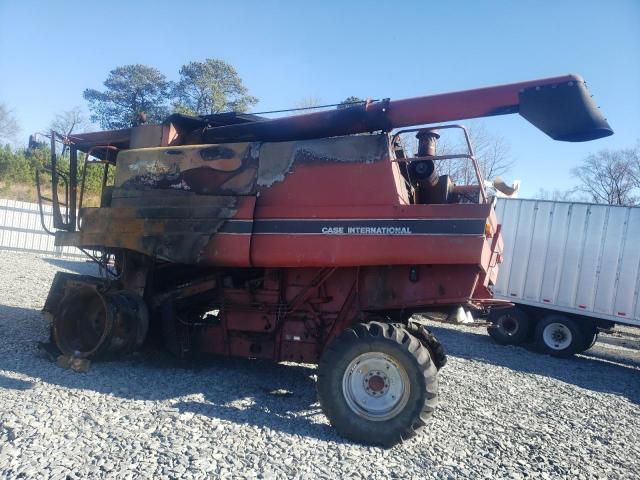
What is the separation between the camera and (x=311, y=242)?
17.2 feet

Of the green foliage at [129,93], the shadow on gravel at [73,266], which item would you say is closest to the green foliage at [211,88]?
the green foliage at [129,93]

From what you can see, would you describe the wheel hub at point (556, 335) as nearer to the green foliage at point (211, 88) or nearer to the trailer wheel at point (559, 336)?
the trailer wheel at point (559, 336)

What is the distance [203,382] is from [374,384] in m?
2.23

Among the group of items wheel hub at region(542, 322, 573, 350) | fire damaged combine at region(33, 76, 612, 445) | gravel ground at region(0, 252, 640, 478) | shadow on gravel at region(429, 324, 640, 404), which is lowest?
shadow on gravel at region(429, 324, 640, 404)

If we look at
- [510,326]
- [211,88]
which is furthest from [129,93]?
[510,326]

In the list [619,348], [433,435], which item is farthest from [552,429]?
[619,348]

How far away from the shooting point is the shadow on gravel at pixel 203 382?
16.0 ft

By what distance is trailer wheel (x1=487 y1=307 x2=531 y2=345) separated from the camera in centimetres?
1191

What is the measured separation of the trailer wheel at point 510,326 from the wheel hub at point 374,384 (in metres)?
7.99

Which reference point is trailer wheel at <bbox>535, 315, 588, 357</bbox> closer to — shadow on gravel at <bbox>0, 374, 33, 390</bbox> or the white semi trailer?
the white semi trailer

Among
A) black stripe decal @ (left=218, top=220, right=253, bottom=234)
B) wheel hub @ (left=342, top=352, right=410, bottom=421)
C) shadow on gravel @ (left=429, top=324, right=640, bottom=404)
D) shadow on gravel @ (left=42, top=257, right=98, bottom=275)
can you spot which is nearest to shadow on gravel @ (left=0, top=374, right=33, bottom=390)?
black stripe decal @ (left=218, top=220, right=253, bottom=234)

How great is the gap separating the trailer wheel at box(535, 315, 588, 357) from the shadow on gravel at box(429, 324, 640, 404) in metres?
0.26

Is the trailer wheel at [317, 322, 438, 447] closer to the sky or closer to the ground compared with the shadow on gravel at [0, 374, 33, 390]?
closer to the sky

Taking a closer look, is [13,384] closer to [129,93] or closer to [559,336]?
[559,336]
